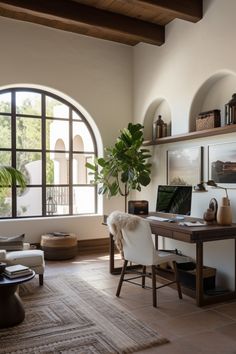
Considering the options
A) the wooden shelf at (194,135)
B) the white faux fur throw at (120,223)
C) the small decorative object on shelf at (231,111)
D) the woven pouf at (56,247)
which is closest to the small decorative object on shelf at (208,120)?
the wooden shelf at (194,135)

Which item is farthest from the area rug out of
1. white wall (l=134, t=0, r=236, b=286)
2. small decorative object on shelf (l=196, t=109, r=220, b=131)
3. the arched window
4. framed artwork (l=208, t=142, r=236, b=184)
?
small decorative object on shelf (l=196, t=109, r=220, b=131)

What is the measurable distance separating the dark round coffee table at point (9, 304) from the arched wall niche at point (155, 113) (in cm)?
344

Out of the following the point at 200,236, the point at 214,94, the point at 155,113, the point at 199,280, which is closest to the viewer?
the point at 200,236

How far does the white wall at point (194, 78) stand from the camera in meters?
4.09

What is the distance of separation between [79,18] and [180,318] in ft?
13.6

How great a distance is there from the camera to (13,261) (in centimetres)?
373

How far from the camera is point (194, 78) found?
461 cm

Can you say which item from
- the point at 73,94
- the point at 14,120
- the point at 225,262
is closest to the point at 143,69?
the point at 73,94

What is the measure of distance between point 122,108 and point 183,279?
11.0ft

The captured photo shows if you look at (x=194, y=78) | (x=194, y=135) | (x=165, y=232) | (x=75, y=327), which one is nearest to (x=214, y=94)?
(x=194, y=78)

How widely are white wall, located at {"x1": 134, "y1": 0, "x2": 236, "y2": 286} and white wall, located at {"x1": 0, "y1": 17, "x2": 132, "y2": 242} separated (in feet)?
1.59

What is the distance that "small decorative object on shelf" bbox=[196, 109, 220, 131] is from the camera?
13.8ft

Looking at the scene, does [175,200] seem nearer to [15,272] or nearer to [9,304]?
[15,272]

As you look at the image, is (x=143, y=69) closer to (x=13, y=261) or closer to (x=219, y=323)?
(x=13, y=261)
